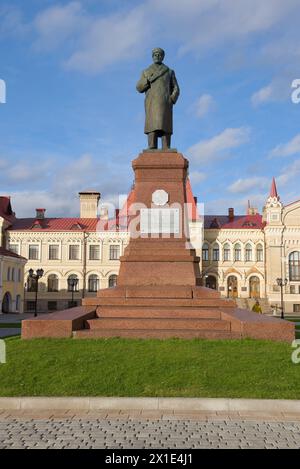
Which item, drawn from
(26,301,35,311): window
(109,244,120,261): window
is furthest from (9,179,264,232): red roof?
(26,301,35,311): window

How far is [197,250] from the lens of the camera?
5022cm

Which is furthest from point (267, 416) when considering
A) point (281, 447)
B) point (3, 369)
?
point (3, 369)

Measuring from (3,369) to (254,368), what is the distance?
4.40 metres

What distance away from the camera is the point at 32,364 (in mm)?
8047

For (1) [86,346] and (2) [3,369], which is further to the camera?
(1) [86,346]

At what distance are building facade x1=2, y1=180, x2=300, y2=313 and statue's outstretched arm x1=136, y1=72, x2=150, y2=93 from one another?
117 feet

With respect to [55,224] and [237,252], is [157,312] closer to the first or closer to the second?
[237,252]

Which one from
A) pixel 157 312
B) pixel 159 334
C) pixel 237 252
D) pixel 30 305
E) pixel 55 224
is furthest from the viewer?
pixel 55 224

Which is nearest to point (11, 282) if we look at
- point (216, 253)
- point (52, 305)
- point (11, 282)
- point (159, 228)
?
point (11, 282)

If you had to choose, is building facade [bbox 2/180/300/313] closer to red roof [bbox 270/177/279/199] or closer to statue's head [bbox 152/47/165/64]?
red roof [bbox 270/177/279/199]

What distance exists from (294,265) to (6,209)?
34.5 m

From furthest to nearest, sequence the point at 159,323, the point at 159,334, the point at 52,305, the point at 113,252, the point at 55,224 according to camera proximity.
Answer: the point at 55,224, the point at 113,252, the point at 52,305, the point at 159,323, the point at 159,334

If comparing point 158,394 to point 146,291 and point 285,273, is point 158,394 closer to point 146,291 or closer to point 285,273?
point 146,291

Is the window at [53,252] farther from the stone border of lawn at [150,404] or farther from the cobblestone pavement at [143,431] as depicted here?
the cobblestone pavement at [143,431]
